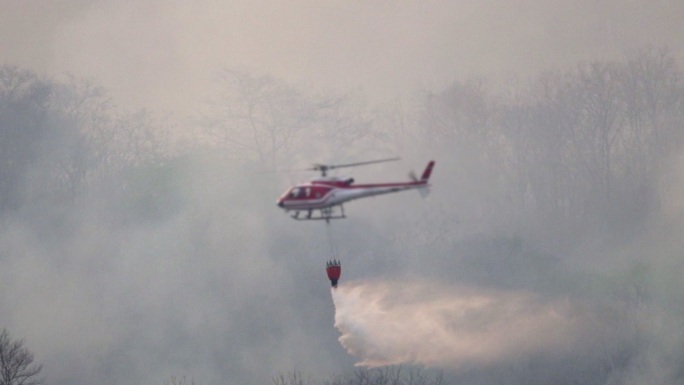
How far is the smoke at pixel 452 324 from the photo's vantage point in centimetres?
10700

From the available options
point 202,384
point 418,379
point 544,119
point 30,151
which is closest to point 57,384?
point 202,384

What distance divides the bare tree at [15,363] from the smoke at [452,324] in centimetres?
2854

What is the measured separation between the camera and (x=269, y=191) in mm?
122688

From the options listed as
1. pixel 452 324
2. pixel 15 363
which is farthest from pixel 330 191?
pixel 15 363

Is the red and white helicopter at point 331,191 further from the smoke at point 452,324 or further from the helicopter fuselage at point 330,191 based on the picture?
the smoke at point 452,324

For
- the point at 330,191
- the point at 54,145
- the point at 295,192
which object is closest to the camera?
the point at 330,191

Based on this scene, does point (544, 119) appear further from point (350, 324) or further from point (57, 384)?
point (57, 384)

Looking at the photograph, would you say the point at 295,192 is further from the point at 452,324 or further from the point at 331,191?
the point at 452,324

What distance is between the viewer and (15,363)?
115m

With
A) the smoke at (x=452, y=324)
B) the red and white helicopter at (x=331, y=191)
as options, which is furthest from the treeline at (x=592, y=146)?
the red and white helicopter at (x=331, y=191)

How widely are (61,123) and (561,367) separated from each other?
198 ft

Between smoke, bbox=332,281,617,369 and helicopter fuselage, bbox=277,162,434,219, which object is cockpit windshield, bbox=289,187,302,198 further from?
smoke, bbox=332,281,617,369

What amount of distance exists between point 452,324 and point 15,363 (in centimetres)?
3872

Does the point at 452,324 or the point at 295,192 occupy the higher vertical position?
the point at 295,192
